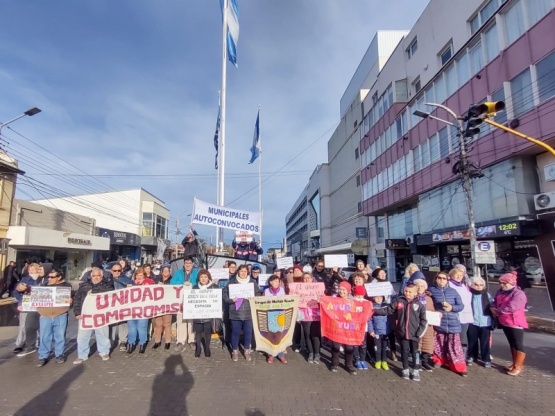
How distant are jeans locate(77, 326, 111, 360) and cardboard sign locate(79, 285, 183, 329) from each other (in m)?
0.12

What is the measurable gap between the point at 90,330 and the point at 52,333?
70 centimetres

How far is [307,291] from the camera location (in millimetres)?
7477

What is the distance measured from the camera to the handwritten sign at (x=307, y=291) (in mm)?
7265

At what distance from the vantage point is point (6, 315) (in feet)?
38.9

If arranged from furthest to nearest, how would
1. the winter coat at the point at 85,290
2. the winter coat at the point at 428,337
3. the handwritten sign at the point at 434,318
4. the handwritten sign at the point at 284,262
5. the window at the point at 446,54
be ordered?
the window at the point at 446,54
the handwritten sign at the point at 284,262
the winter coat at the point at 85,290
the winter coat at the point at 428,337
the handwritten sign at the point at 434,318

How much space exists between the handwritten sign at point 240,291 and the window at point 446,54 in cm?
2335

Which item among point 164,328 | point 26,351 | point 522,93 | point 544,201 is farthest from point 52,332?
point 522,93

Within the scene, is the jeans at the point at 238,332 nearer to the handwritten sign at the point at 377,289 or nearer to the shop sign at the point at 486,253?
the handwritten sign at the point at 377,289

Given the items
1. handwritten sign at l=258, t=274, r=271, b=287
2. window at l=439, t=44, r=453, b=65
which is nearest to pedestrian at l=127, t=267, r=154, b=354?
handwritten sign at l=258, t=274, r=271, b=287

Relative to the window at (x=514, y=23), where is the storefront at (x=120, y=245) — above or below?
below

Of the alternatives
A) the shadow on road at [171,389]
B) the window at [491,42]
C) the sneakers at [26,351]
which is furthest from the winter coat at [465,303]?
the window at [491,42]

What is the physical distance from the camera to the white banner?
35.8 ft

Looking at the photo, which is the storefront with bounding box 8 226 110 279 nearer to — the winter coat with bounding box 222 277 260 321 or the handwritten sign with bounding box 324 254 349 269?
the winter coat with bounding box 222 277 260 321

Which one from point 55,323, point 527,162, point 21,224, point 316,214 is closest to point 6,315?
A: point 55,323
